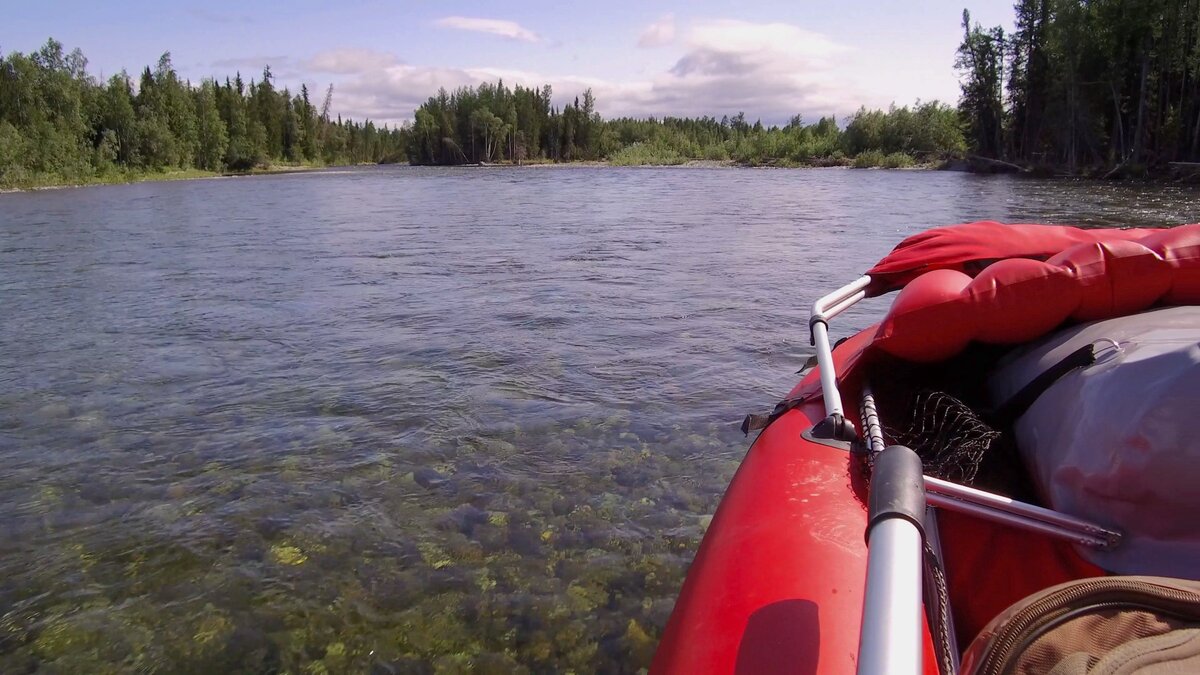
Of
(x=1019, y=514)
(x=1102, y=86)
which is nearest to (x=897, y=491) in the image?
(x=1019, y=514)

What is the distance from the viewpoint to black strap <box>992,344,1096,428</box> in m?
2.14

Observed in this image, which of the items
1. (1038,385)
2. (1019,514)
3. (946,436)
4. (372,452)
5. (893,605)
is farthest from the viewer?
(372,452)

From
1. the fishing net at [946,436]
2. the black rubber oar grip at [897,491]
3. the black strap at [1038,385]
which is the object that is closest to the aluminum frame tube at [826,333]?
the fishing net at [946,436]

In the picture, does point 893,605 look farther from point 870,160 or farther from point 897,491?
point 870,160

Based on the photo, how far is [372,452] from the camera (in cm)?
435

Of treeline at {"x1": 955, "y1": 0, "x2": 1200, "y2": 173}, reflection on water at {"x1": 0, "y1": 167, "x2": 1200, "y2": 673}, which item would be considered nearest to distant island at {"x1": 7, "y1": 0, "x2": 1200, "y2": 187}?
treeline at {"x1": 955, "y1": 0, "x2": 1200, "y2": 173}

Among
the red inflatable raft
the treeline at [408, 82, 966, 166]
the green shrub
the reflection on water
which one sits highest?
the treeline at [408, 82, 966, 166]

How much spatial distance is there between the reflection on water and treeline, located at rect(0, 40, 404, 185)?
41.2m

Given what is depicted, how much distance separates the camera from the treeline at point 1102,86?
3366cm

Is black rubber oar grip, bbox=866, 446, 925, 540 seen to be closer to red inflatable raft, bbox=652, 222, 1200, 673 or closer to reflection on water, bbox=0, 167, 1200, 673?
red inflatable raft, bbox=652, 222, 1200, 673

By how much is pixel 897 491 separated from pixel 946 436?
1412mm

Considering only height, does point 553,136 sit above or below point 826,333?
above

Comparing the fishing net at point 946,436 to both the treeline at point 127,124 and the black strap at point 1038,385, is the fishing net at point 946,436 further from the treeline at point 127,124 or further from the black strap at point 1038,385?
the treeline at point 127,124

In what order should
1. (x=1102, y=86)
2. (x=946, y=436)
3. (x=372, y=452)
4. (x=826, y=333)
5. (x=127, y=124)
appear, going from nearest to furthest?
(x=946, y=436), (x=826, y=333), (x=372, y=452), (x=1102, y=86), (x=127, y=124)
